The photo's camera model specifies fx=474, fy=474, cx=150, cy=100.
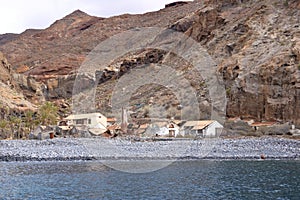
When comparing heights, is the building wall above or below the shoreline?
above

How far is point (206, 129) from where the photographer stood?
65438 millimetres

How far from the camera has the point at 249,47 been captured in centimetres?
8244

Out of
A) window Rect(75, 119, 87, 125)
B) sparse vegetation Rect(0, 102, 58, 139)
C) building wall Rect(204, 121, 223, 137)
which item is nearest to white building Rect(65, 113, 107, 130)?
window Rect(75, 119, 87, 125)

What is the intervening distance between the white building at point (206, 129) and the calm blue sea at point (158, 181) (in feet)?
76.6

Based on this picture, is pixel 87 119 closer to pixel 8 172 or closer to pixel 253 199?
pixel 8 172

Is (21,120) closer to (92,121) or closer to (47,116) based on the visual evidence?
(47,116)

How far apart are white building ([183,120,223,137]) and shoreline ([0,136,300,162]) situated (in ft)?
26.7

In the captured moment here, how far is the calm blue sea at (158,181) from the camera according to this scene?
25750 mm

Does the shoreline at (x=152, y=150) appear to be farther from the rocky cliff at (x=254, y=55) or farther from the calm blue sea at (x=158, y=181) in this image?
the rocky cliff at (x=254, y=55)

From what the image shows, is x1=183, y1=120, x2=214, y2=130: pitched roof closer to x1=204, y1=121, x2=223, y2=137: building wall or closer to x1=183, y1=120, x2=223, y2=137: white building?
x1=183, y1=120, x2=223, y2=137: white building

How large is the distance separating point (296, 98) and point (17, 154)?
37214 mm

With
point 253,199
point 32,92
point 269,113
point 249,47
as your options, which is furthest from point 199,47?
point 253,199

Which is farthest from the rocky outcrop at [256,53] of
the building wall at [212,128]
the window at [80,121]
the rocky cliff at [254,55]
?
the window at [80,121]

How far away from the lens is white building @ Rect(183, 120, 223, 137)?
212 feet
